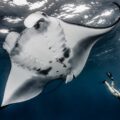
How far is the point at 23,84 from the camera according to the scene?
3.81 meters

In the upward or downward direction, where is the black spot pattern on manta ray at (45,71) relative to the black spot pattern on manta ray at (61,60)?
downward

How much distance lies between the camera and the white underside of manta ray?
333cm

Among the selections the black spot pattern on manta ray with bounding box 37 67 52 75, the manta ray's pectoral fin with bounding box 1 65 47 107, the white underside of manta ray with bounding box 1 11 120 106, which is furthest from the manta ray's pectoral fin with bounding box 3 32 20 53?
the black spot pattern on manta ray with bounding box 37 67 52 75

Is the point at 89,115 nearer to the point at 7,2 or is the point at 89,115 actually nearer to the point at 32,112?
the point at 32,112

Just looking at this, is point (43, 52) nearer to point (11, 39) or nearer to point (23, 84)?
point (11, 39)

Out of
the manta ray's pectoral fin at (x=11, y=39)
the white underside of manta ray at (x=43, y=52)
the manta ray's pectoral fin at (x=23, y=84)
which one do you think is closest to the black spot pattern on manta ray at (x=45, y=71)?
the white underside of manta ray at (x=43, y=52)

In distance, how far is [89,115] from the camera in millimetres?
30531

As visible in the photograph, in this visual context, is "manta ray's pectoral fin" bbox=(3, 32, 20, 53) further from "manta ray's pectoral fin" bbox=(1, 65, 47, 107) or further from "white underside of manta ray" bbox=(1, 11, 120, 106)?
"manta ray's pectoral fin" bbox=(1, 65, 47, 107)

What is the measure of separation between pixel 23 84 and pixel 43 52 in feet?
2.63

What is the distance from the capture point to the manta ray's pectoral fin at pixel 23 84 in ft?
12.2

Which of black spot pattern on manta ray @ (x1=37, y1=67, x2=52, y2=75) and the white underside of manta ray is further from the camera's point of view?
black spot pattern on manta ray @ (x1=37, y1=67, x2=52, y2=75)

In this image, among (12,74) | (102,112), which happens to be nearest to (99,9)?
(12,74)

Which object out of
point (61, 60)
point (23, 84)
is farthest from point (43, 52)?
point (23, 84)

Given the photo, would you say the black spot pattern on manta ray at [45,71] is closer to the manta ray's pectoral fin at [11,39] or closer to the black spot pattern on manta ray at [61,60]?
the black spot pattern on manta ray at [61,60]
